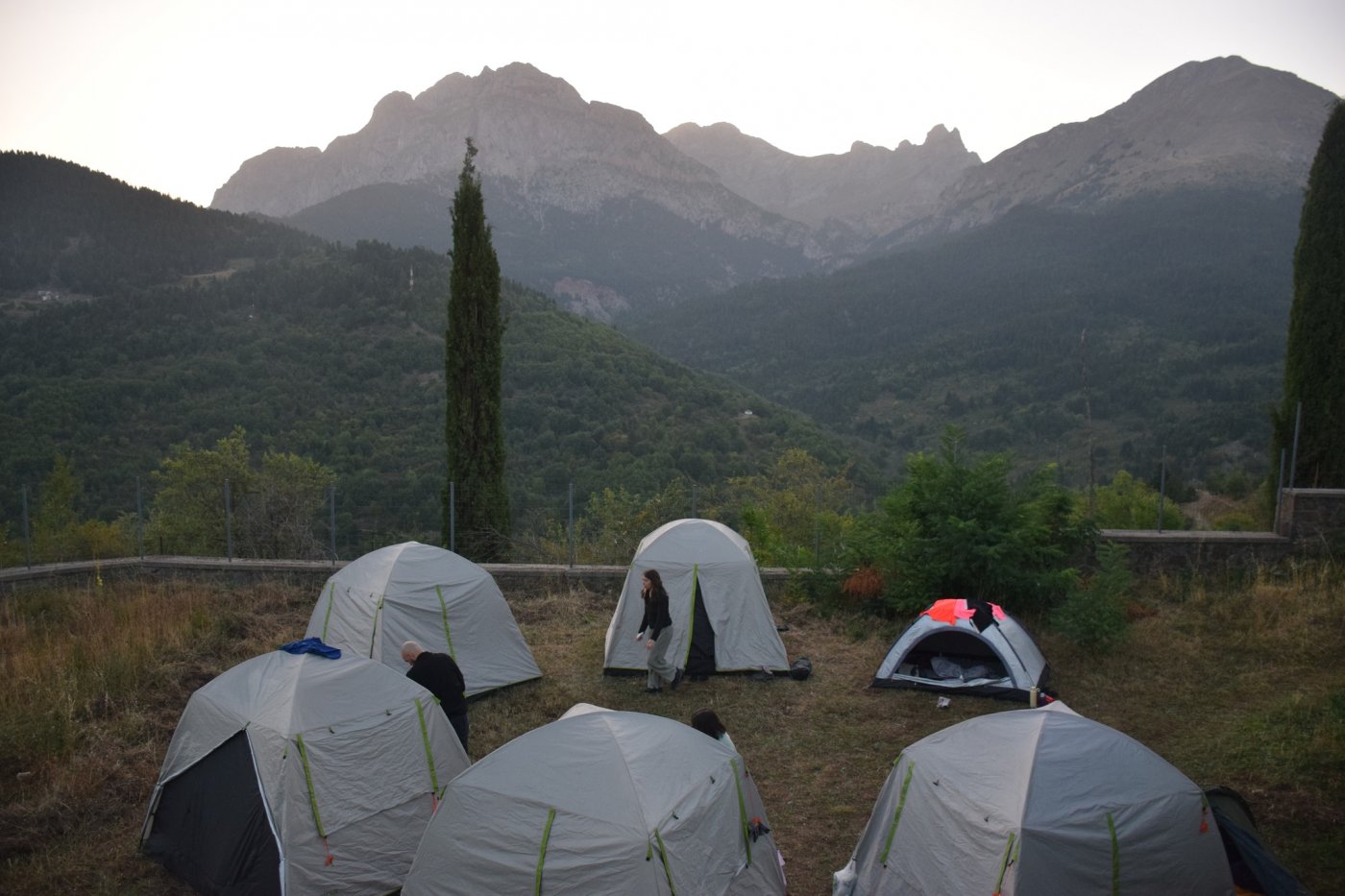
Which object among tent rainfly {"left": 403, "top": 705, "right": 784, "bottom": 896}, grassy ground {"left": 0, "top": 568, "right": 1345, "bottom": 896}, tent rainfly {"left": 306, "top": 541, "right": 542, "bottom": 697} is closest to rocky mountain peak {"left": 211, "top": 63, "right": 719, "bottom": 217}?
grassy ground {"left": 0, "top": 568, "right": 1345, "bottom": 896}

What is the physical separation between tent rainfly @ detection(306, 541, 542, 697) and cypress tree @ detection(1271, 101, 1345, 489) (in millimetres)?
11905

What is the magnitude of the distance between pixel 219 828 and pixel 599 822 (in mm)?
3000

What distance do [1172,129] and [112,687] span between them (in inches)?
5256

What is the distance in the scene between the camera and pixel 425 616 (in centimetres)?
1043

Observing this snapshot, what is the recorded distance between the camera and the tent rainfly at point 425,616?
33.7 ft

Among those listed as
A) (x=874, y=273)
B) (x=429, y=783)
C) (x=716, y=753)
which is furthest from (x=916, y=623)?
(x=874, y=273)

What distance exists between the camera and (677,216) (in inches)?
5527

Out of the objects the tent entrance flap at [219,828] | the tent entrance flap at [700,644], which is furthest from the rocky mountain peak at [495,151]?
the tent entrance flap at [219,828]

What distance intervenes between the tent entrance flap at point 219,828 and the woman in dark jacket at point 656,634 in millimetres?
4243

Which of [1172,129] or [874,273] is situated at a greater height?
[1172,129]

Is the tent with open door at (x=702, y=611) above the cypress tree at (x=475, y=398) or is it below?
below

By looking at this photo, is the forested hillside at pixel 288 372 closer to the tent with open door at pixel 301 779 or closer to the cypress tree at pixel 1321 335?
the tent with open door at pixel 301 779

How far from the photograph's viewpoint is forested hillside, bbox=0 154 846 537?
2714 cm

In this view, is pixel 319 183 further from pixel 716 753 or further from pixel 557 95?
pixel 716 753
